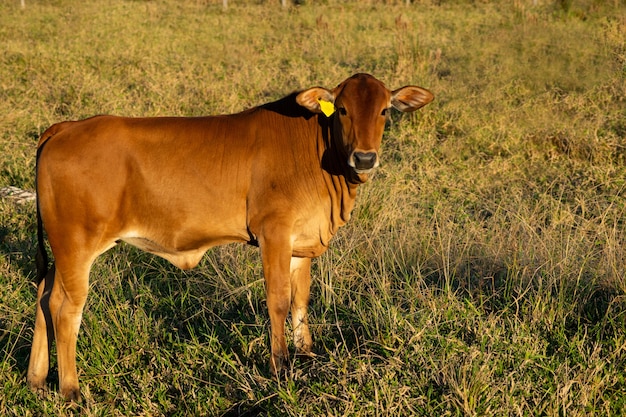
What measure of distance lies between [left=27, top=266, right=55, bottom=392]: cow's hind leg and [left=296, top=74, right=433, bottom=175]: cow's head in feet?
6.28

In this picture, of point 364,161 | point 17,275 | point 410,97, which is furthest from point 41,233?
point 410,97

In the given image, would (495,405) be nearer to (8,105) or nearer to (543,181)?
(543,181)

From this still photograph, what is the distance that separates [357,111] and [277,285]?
1068 mm

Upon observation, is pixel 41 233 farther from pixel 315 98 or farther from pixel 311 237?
pixel 315 98

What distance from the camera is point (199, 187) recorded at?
13.9ft

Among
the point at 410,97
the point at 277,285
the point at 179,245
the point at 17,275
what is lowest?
the point at 17,275

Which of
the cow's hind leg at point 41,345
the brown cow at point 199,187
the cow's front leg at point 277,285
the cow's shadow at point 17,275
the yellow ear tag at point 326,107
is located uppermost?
the yellow ear tag at point 326,107

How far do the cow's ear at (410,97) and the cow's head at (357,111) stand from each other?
2.5 inches

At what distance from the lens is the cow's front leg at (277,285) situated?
4156 millimetres

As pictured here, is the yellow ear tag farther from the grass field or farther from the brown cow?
the grass field

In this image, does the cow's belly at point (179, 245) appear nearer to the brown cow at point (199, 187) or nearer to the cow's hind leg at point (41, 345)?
the brown cow at point (199, 187)

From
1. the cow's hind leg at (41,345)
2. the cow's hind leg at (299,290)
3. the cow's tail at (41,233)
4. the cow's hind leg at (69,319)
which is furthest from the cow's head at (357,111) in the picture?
→ the cow's hind leg at (41,345)

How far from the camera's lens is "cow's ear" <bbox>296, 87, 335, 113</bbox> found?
420 centimetres

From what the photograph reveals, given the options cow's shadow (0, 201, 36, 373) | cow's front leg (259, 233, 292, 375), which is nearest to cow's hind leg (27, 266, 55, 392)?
cow's shadow (0, 201, 36, 373)
